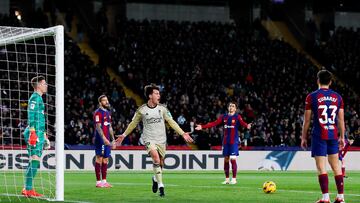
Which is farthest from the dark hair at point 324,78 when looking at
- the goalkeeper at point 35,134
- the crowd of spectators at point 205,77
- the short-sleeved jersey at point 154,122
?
the crowd of spectators at point 205,77

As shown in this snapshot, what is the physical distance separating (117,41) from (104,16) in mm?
2310

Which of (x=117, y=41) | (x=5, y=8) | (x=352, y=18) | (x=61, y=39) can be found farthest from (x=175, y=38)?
(x=61, y=39)

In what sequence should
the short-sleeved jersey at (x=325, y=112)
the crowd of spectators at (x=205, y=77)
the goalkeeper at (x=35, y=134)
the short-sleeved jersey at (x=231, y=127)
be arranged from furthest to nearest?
the crowd of spectators at (x=205, y=77), the short-sleeved jersey at (x=231, y=127), the goalkeeper at (x=35, y=134), the short-sleeved jersey at (x=325, y=112)

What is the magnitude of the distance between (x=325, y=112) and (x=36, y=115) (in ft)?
16.2

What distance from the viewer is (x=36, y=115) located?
14203 mm

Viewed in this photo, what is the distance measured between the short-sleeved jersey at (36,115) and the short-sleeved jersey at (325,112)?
462 cm

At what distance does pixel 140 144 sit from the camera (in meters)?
31.4

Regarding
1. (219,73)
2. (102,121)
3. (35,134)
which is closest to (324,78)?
(35,134)

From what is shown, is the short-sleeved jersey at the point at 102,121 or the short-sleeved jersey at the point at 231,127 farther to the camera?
the short-sleeved jersey at the point at 231,127

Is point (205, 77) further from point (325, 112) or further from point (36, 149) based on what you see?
point (325, 112)

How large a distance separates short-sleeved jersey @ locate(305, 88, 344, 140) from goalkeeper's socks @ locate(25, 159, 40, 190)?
4.79 metres

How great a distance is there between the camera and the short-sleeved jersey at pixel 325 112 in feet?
41.8

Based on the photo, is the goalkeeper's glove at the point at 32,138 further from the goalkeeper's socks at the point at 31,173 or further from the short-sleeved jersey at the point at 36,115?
the goalkeeper's socks at the point at 31,173

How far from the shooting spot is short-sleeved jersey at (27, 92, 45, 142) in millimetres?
14148
